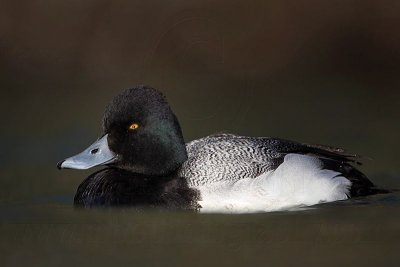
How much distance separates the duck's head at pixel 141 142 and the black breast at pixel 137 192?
0.12 m

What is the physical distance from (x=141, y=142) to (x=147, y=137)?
0.07 meters

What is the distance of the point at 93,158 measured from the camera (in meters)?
10.9

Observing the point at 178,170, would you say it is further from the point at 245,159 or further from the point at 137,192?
the point at 245,159

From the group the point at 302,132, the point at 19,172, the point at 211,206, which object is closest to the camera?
the point at 211,206

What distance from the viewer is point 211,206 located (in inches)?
415

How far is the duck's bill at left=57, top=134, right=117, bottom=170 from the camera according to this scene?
10852 mm

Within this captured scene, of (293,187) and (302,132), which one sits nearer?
(293,187)

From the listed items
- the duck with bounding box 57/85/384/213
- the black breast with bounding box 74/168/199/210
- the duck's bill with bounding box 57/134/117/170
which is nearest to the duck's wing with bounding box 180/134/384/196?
the duck with bounding box 57/85/384/213

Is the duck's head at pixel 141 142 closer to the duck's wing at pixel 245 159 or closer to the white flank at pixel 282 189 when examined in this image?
the duck's wing at pixel 245 159

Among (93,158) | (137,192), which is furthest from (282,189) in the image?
(93,158)

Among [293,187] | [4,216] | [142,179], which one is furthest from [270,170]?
[4,216]

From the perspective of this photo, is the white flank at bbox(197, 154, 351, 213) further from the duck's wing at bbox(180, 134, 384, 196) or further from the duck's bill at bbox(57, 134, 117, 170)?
the duck's bill at bbox(57, 134, 117, 170)

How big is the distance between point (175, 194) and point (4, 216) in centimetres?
151

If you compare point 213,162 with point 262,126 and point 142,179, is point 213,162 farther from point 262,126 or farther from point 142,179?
point 262,126
